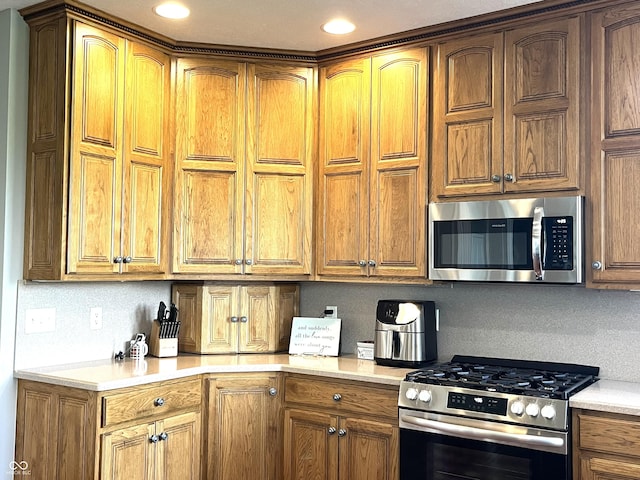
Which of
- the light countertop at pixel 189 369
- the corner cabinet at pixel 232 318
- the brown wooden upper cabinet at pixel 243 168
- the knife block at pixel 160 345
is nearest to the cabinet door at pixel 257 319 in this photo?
the corner cabinet at pixel 232 318

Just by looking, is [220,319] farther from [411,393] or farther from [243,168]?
[411,393]

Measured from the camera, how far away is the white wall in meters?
2.99

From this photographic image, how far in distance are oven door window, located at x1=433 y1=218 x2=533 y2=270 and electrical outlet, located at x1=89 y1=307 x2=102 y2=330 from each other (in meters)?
1.73

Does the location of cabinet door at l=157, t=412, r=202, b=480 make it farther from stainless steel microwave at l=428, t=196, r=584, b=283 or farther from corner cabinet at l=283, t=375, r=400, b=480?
stainless steel microwave at l=428, t=196, r=584, b=283

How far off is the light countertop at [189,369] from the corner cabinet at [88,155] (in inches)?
17.1

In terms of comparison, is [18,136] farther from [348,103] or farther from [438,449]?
[438,449]

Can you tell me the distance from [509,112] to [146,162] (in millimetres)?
1782

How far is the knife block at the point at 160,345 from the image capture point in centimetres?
352

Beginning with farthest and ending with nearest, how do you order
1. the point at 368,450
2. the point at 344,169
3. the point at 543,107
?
the point at 344,169 < the point at 368,450 < the point at 543,107

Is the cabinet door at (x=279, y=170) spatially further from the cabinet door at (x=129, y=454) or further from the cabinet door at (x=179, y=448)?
the cabinet door at (x=129, y=454)

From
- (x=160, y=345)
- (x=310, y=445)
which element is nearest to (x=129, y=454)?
(x=160, y=345)

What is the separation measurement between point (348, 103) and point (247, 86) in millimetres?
554

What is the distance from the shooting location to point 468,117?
10.2 ft

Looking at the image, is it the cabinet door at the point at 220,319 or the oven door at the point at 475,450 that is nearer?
the oven door at the point at 475,450
